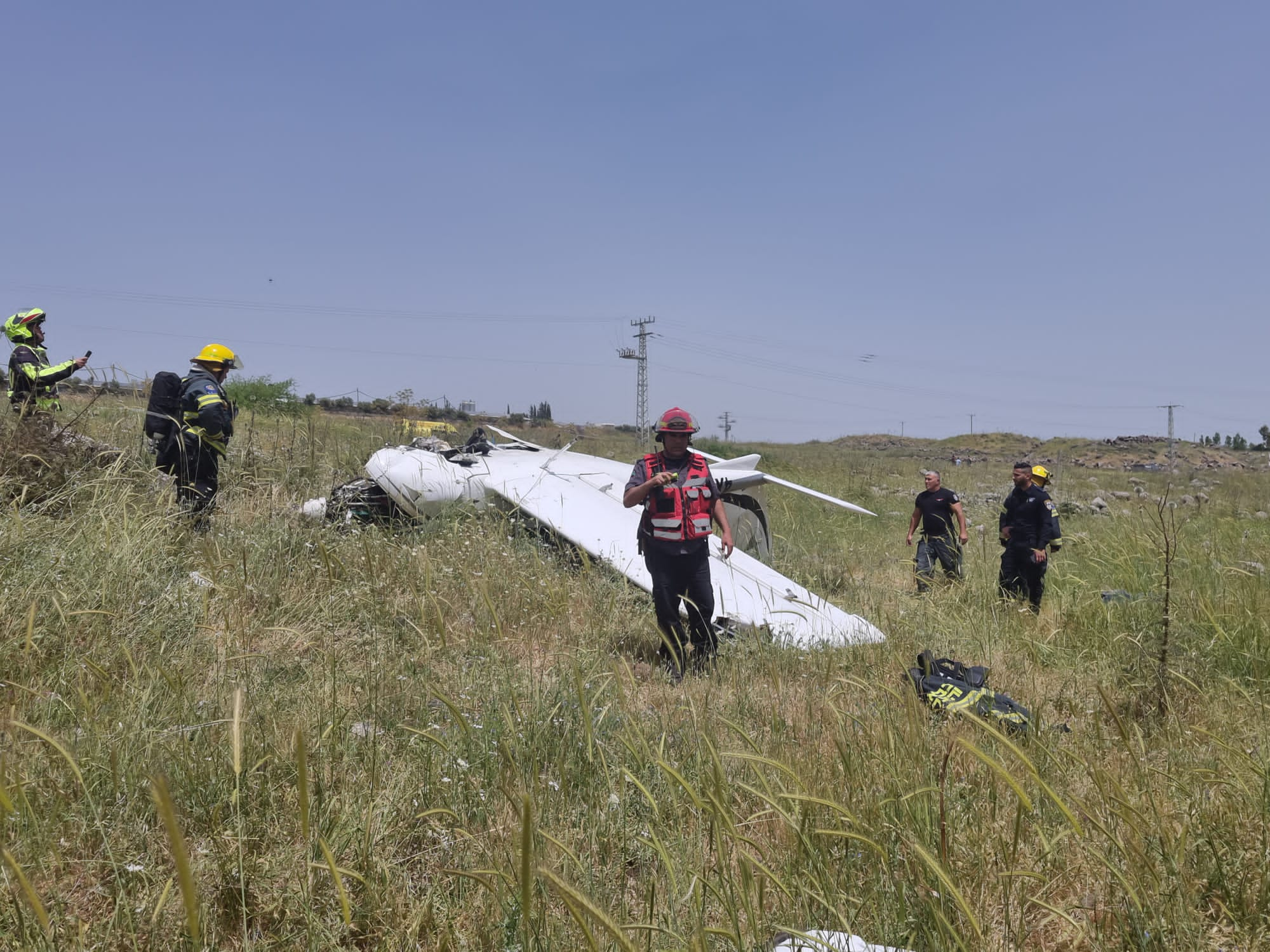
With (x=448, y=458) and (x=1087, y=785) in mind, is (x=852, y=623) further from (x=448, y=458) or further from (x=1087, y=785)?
(x=448, y=458)

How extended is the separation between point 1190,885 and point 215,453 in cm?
717

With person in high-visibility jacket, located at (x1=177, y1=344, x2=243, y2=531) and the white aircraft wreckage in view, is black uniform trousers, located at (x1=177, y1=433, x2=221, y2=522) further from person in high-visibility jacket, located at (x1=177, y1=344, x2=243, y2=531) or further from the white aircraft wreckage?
the white aircraft wreckage

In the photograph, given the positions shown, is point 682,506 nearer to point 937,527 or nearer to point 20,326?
point 937,527

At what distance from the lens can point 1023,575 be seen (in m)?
7.55

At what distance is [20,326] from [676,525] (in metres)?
7.32

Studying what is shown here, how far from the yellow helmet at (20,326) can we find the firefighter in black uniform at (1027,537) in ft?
33.7

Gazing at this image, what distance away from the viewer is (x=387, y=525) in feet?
25.4

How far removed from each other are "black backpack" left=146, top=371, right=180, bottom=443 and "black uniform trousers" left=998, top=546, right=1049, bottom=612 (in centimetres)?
797

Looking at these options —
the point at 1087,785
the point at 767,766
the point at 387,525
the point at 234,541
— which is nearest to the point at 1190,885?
the point at 1087,785

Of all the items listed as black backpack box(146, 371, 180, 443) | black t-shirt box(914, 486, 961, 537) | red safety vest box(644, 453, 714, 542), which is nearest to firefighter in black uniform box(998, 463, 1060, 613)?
black t-shirt box(914, 486, 961, 537)

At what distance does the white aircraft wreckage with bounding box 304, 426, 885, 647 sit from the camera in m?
6.05

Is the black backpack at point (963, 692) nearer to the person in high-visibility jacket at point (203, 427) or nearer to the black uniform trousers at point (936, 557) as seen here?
the black uniform trousers at point (936, 557)

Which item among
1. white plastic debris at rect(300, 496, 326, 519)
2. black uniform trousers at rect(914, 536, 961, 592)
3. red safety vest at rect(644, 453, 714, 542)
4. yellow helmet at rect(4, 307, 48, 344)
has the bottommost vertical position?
black uniform trousers at rect(914, 536, 961, 592)

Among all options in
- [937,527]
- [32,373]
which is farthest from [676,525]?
[32,373]
